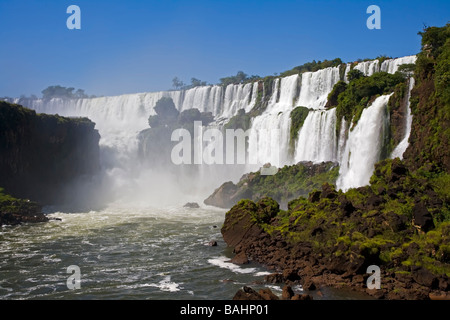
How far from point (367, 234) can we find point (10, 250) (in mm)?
20058

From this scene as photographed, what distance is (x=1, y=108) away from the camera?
41219 mm

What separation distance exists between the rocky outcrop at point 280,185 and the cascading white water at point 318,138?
4.66 feet

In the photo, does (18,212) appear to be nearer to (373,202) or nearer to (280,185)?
(280,185)

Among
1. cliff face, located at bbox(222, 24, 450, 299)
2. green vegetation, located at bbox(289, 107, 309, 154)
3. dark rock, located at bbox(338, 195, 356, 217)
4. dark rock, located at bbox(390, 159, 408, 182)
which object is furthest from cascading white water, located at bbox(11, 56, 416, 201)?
dark rock, located at bbox(338, 195, 356, 217)

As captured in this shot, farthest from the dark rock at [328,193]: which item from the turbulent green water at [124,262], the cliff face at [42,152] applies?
the cliff face at [42,152]

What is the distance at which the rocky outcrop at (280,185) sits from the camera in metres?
42.1

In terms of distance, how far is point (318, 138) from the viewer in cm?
4466

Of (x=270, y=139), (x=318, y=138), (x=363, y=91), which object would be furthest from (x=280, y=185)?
(x=363, y=91)

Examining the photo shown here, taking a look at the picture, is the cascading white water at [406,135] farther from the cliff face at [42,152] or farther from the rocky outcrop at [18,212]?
the cliff face at [42,152]

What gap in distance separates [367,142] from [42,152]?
3524 cm

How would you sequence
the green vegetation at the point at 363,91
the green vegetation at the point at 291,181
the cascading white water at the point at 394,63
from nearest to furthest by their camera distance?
the green vegetation at the point at 363,91 < the green vegetation at the point at 291,181 < the cascading white water at the point at 394,63

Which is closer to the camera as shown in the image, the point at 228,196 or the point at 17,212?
the point at 17,212

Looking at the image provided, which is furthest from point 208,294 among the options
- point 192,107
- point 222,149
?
point 192,107
